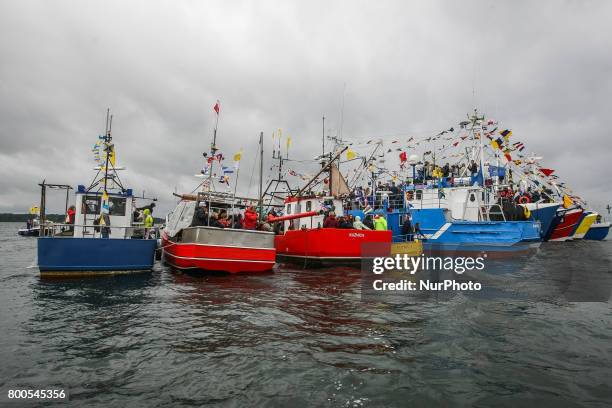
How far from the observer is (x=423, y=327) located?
21.1 feet

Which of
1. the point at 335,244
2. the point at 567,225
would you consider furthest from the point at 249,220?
the point at 567,225

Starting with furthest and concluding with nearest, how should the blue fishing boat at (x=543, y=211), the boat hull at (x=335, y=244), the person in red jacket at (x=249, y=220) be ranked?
the blue fishing boat at (x=543, y=211) < the boat hull at (x=335, y=244) < the person in red jacket at (x=249, y=220)

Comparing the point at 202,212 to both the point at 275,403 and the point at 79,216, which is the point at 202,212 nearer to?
the point at 79,216

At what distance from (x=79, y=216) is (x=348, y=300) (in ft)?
36.1

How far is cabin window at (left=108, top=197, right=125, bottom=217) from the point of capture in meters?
13.7

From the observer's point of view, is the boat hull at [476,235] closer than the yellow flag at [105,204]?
No

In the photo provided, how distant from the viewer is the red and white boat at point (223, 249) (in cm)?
1232

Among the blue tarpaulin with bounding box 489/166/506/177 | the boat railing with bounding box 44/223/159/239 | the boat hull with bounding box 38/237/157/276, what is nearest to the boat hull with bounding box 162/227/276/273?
the boat railing with bounding box 44/223/159/239

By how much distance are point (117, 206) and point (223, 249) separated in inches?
196

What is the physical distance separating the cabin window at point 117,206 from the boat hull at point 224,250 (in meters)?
2.70

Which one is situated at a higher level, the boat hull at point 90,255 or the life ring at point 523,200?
the life ring at point 523,200

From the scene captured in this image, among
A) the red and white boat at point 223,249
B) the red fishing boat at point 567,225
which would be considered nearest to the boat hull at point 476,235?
the red and white boat at point 223,249

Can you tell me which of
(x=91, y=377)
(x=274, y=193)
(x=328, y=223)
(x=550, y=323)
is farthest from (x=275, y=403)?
(x=274, y=193)

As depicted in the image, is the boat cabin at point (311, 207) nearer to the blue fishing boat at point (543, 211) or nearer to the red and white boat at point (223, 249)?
the red and white boat at point (223, 249)
